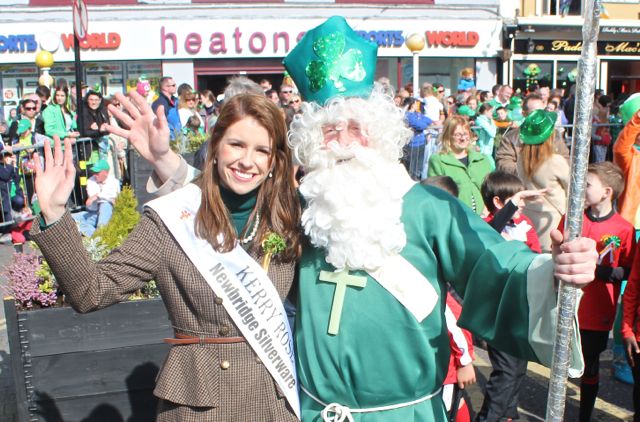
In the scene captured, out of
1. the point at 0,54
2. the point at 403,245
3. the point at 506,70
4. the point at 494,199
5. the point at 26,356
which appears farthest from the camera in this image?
the point at 506,70

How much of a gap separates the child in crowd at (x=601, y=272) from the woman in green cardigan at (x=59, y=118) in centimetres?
720

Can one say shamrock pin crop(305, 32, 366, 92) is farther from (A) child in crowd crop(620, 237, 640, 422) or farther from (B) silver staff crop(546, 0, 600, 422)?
(A) child in crowd crop(620, 237, 640, 422)

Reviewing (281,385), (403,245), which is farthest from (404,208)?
(281,385)

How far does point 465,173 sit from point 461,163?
114 mm

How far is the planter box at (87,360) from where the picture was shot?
398cm

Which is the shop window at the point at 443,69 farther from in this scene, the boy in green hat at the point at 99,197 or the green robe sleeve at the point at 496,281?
the green robe sleeve at the point at 496,281

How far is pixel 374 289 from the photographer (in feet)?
8.08

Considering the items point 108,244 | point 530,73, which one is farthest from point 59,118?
point 530,73

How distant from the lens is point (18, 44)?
18.1 meters

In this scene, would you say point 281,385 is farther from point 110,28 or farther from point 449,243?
point 110,28

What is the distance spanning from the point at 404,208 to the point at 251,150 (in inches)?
20.8

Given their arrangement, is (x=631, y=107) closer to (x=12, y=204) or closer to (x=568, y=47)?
(x=12, y=204)

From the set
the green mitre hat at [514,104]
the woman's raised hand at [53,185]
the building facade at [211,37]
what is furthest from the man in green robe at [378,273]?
the building facade at [211,37]

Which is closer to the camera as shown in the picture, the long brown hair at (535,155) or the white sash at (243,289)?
the white sash at (243,289)
